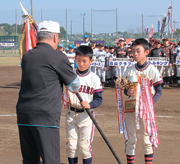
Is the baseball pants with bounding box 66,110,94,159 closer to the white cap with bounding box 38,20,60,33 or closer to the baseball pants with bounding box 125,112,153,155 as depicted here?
the baseball pants with bounding box 125,112,153,155

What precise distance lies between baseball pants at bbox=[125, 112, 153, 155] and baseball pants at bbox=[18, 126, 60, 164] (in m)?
1.51

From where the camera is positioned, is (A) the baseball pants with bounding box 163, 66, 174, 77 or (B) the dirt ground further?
(A) the baseball pants with bounding box 163, 66, 174, 77

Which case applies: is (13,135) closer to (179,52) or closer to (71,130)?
(71,130)

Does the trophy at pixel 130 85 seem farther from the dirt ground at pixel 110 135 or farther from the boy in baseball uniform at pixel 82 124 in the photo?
the dirt ground at pixel 110 135

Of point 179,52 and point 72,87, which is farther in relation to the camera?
point 179,52

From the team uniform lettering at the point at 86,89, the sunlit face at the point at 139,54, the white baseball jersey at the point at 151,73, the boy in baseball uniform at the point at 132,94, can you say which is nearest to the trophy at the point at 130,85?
the boy in baseball uniform at the point at 132,94

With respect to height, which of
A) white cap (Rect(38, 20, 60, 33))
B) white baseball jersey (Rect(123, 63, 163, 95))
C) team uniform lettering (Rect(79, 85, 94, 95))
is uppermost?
white cap (Rect(38, 20, 60, 33))

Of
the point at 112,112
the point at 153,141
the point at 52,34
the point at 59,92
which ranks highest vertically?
the point at 52,34

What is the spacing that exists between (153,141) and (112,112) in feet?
15.1

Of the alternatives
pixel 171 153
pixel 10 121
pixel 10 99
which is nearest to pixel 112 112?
pixel 10 121

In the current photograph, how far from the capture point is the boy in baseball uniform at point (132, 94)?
425 cm

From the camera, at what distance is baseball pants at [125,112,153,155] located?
4.25m

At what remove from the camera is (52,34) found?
3.20 meters

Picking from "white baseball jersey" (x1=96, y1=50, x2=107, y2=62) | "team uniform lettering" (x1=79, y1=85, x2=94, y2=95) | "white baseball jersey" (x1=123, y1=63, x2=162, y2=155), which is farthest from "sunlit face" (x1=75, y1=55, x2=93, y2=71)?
"white baseball jersey" (x1=96, y1=50, x2=107, y2=62)
